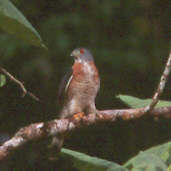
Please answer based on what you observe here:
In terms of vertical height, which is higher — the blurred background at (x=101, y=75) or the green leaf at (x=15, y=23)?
the green leaf at (x=15, y=23)

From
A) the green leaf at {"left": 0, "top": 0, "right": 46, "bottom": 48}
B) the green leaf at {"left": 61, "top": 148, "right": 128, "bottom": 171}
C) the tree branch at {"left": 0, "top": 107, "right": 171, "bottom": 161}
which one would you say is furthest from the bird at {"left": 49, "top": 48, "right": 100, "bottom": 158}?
the green leaf at {"left": 0, "top": 0, "right": 46, "bottom": 48}

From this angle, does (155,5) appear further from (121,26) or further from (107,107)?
(107,107)

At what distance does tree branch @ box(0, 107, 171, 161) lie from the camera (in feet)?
6.35

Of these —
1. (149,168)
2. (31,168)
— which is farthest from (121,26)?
(149,168)

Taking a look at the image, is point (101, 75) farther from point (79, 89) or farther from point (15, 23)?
point (15, 23)

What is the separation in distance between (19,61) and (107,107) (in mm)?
977

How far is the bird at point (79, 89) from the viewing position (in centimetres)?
384

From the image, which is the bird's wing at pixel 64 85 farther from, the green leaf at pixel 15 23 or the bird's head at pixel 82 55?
the green leaf at pixel 15 23

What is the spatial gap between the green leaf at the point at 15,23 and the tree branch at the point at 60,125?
929mm

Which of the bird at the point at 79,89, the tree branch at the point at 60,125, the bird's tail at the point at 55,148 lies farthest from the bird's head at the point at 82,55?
the tree branch at the point at 60,125

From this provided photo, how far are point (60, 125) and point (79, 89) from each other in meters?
1.52

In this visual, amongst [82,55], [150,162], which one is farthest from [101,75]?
[150,162]

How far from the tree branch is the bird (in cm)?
111

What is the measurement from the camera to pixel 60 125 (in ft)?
7.84
